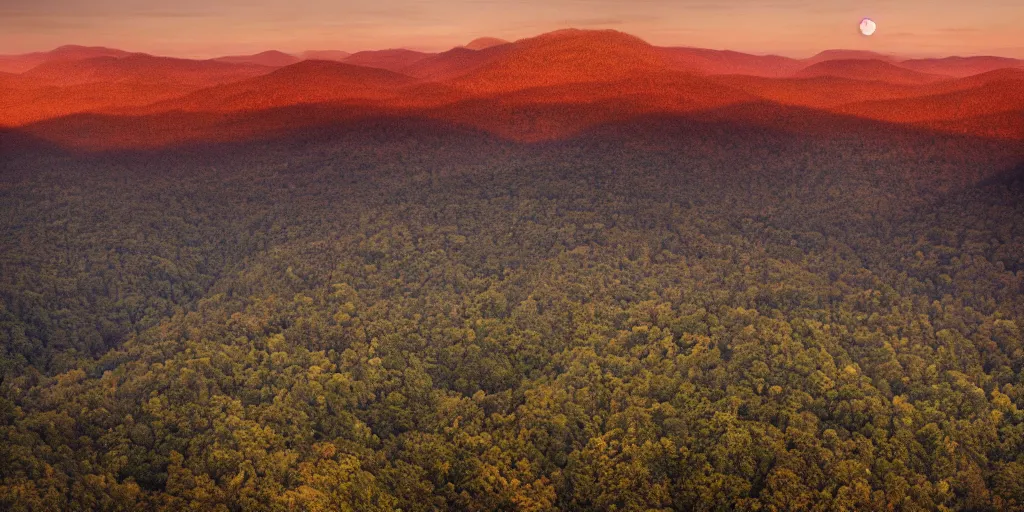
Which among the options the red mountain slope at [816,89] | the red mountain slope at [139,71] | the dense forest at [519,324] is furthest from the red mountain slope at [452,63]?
the red mountain slope at [816,89]

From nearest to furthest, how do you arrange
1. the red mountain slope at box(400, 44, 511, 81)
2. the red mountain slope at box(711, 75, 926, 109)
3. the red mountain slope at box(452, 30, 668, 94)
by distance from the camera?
1. the red mountain slope at box(711, 75, 926, 109)
2. the red mountain slope at box(452, 30, 668, 94)
3. the red mountain slope at box(400, 44, 511, 81)

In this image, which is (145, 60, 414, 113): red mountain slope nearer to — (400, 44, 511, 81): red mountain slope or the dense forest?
(400, 44, 511, 81): red mountain slope

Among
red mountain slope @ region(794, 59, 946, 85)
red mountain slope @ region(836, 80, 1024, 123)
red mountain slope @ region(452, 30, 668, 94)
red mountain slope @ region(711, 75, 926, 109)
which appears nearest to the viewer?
red mountain slope @ region(836, 80, 1024, 123)

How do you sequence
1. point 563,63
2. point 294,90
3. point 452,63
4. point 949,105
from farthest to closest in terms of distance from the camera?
point 452,63
point 563,63
point 294,90
point 949,105

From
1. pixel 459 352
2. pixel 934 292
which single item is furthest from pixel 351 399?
pixel 934 292

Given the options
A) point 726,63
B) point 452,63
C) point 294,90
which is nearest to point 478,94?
point 452,63

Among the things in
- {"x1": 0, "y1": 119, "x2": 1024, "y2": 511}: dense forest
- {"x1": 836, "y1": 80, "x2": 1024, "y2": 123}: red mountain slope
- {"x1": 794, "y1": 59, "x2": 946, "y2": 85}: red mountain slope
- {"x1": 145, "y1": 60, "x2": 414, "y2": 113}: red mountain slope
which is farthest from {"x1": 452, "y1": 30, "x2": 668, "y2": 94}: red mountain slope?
{"x1": 794, "y1": 59, "x2": 946, "y2": 85}: red mountain slope

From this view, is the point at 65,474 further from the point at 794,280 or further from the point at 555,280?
the point at 794,280

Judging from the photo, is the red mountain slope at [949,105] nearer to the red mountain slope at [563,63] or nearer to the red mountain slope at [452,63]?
the red mountain slope at [563,63]

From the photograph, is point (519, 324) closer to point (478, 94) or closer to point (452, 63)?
point (478, 94)
